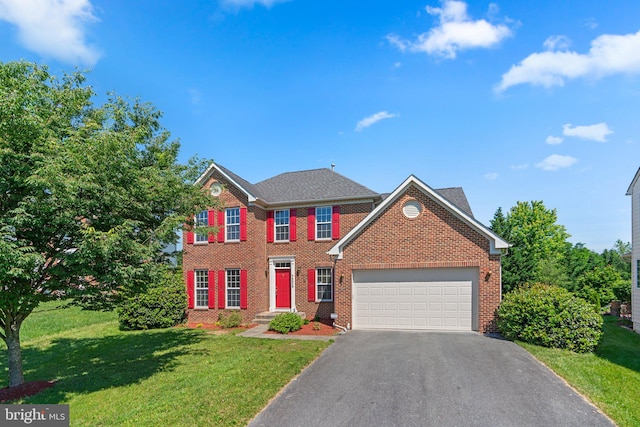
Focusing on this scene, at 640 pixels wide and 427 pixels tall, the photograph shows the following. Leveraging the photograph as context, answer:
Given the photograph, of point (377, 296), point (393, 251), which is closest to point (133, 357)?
point (377, 296)

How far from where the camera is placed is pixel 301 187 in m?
18.4

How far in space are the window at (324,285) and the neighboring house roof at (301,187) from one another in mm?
3544

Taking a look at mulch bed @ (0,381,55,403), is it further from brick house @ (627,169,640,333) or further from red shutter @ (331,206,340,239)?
brick house @ (627,169,640,333)

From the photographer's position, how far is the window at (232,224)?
1688cm

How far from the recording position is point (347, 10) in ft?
37.1

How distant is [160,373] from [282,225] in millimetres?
9536

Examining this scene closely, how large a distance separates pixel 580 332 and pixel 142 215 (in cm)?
1289

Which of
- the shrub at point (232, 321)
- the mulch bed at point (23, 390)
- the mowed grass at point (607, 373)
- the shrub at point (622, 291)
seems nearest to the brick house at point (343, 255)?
the shrub at point (232, 321)

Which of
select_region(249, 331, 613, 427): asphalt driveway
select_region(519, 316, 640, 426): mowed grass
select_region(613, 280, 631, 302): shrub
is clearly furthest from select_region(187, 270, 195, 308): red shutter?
select_region(613, 280, 631, 302): shrub

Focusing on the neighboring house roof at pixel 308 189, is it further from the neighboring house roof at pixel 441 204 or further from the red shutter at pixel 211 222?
the neighboring house roof at pixel 441 204

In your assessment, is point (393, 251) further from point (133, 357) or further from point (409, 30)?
point (133, 357)

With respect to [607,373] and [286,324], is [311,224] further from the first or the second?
[607,373]

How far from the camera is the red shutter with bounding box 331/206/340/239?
54.2 feet

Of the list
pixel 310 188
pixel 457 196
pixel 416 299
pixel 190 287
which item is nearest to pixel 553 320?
pixel 416 299
